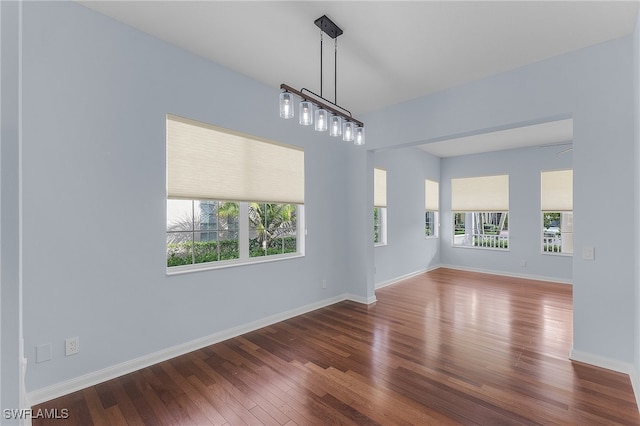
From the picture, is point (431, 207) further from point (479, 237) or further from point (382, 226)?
point (382, 226)

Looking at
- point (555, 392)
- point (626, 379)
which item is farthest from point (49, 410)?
point (626, 379)

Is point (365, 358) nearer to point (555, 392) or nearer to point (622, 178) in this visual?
point (555, 392)

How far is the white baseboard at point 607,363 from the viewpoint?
2.43 metres

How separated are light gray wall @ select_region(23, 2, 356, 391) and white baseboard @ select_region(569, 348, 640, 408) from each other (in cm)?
344

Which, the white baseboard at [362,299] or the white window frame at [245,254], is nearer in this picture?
the white window frame at [245,254]

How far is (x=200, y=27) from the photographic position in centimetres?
258

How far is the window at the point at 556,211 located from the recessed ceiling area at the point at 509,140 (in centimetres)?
73

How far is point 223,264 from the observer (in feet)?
10.8

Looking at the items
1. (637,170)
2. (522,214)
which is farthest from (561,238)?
(637,170)

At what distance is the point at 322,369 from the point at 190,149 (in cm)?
245

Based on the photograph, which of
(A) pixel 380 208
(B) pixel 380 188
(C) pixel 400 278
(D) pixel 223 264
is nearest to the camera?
(D) pixel 223 264

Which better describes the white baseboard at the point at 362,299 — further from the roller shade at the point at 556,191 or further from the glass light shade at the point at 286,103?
the roller shade at the point at 556,191

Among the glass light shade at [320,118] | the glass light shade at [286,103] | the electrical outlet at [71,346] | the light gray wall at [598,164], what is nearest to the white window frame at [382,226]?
the light gray wall at [598,164]

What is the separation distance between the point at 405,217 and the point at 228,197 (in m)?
4.21
